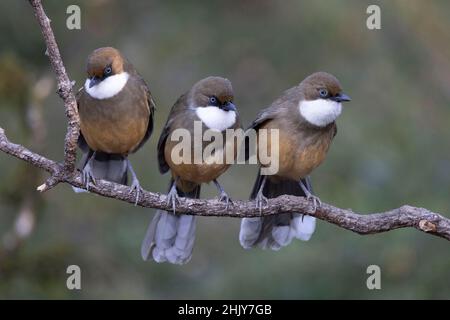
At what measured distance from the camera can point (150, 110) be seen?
23.0 ft

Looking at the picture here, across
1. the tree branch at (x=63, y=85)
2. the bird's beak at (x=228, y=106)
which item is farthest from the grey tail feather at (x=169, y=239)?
the tree branch at (x=63, y=85)

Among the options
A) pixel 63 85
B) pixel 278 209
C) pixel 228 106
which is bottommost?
pixel 278 209

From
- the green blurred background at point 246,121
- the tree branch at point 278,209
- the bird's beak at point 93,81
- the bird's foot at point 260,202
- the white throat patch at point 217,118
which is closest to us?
the tree branch at point 278,209

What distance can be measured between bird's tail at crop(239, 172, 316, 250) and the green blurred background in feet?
3.63

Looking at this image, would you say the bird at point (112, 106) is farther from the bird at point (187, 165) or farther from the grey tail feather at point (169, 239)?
the grey tail feather at point (169, 239)

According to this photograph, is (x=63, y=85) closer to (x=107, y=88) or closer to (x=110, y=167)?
(x=107, y=88)

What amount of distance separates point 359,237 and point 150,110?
274cm

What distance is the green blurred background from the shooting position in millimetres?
8047

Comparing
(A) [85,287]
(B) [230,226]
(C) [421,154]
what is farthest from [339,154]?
(A) [85,287]

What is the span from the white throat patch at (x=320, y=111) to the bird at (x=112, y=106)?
125 cm

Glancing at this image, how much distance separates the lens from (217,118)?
6738 mm

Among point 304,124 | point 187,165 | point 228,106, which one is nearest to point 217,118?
point 228,106

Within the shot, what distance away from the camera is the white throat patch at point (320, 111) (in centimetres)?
684

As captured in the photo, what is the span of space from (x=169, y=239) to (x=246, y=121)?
10.6ft
